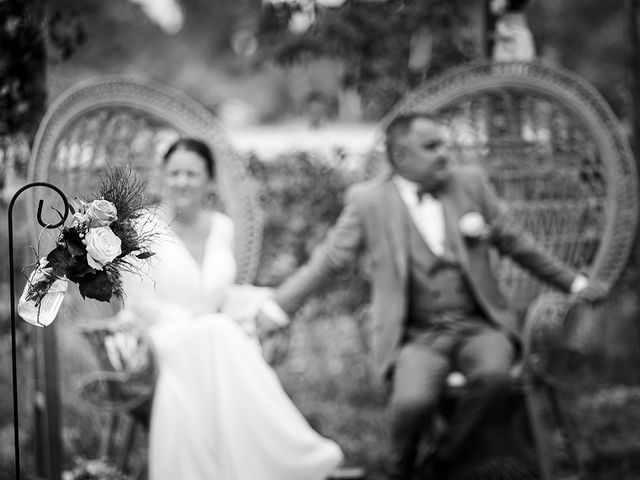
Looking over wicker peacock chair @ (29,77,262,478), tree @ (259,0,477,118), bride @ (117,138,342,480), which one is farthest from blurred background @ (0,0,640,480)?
bride @ (117,138,342,480)

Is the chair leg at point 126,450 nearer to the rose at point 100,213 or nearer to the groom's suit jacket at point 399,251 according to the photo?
the groom's suit jacket at point 399,251

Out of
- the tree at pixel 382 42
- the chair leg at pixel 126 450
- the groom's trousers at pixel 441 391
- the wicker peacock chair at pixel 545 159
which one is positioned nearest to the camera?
the groom's trousers at pixel 441 391

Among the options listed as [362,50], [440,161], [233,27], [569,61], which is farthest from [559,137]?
[233,27]

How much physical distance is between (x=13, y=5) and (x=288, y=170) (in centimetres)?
192

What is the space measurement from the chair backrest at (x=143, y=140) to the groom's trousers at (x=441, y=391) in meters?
1.01

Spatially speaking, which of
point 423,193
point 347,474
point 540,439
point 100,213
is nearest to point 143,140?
point 423,193

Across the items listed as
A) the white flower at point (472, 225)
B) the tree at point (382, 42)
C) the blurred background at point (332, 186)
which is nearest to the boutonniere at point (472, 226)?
the white flower at point (472, 225)

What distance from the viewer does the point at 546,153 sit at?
4.66 m

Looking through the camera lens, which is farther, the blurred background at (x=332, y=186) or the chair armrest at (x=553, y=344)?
the blurred background at (x=332, y=186)

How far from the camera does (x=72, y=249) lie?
246cm

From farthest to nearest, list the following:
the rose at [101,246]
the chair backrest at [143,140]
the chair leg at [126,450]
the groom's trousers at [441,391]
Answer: the chair backrest at [143,140] → the chair leg at [126,450] → the groom's trousers at [441,391] → the rose at [101,246]

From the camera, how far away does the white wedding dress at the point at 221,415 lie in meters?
3.39

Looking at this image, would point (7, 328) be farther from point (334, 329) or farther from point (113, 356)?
point (334, 329)

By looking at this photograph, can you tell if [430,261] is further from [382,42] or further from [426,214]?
[382,42]
